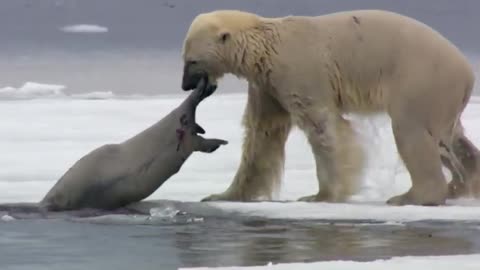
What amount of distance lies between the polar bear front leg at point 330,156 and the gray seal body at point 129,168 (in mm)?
662

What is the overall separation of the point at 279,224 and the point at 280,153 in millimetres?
1481

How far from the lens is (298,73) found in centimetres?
927

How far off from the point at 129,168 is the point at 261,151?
3.76 feet

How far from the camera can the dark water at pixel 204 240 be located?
711 cm

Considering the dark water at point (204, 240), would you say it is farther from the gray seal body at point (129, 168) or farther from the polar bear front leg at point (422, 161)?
the polar bear front leg at point (422, 161)

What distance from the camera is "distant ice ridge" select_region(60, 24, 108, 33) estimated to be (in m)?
21.2

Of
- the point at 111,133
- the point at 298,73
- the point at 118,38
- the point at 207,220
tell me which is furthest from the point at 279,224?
the point at 118,38

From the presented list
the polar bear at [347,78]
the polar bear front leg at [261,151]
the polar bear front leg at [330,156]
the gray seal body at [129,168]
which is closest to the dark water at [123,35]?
the polar bear front leg at [261,151]

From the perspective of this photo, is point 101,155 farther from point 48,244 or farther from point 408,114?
point 408,114

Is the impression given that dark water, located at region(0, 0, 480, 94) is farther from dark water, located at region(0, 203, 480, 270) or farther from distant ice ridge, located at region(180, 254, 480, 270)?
distant ice ridge, located at region(180, 254, 480, 270)

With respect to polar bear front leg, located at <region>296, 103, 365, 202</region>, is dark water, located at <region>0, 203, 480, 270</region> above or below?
below

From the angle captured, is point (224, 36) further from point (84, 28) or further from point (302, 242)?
point (84, 28)

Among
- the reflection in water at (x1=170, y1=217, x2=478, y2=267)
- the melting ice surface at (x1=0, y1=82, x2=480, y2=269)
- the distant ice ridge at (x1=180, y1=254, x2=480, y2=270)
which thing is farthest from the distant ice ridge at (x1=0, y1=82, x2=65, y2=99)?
the distant ice ridge at (x1=180, y1=254, x2=480, y2=270)

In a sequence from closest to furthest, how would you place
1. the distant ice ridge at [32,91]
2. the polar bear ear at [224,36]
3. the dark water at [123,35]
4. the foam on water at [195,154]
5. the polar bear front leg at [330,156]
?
the foam on water at [195,154] < the polar bear front leg at [330,156] < the polar bear ear at [224,36] < the distant ice ridge at [32,91] < the dark water at [123,35]
